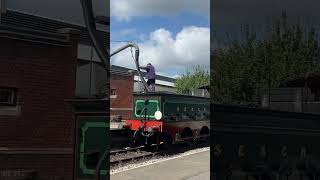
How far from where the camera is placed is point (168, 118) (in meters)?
2.32

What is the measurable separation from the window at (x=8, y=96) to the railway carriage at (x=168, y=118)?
47 cm

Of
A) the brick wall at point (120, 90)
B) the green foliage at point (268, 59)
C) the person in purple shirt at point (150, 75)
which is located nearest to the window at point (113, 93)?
the brick wall at point (120, 90)

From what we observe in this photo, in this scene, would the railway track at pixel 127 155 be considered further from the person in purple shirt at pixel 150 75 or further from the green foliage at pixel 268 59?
the green foliage at pixel 268 59

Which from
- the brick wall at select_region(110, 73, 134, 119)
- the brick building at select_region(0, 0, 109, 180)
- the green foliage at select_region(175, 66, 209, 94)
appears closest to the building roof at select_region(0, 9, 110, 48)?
the brick building at select_region(0, 0, 109, 180)

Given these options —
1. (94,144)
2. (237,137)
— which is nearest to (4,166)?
(94,144)

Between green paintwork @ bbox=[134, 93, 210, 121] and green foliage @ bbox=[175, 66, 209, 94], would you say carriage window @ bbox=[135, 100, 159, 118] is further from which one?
green foliage @ bbox=[175, 66, 209, 94]

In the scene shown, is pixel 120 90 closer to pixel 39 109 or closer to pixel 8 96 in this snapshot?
pixel 39 109

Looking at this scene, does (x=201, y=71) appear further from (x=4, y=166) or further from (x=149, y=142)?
(x=4, y=166)

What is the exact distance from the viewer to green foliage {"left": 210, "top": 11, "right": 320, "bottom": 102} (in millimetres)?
2455

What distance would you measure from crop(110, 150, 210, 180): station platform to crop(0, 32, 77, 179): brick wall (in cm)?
29

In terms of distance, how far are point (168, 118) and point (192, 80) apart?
29cm

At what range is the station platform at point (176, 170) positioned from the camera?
2.17 metres

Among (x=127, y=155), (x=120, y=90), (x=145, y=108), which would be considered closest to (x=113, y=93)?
(x=120, y=90)

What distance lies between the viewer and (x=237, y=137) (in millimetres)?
2457
